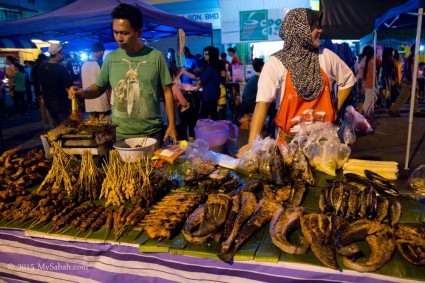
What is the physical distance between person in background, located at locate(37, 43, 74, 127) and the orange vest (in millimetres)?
6090

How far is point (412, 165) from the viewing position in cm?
636

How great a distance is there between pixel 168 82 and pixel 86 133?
3.48 ft

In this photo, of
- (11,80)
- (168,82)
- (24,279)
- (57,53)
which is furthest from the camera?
(11,80)

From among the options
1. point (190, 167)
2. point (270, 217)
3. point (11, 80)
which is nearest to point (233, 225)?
point (270, 217)

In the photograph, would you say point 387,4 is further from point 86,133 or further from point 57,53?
point 86,133

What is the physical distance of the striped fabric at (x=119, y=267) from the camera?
5.18 ft

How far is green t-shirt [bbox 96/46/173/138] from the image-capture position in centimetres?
332

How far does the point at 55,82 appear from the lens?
24.5 ft

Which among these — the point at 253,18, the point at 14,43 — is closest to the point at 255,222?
the point at 14,43

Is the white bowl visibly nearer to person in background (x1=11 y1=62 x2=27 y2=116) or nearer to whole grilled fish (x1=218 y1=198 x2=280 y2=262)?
whole grilled fish (x1=218 y1=198 x2=280 y2=262)

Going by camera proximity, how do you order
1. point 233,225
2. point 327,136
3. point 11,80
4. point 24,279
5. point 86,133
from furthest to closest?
point 11,80 < point 86,133 < point 327,136 < point 24,279 < point 233,225

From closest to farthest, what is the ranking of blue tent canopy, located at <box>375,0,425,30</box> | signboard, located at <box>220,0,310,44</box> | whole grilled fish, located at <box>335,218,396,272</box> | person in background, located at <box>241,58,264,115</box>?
1. whole grilled fish, located at <box>335,218,396,272</box>
2. blue tent canopy, located at <box>375,0,425,30</box>
3. person in background, located at <box>241,58,264,115</box>
4. signboard, located at <box>220,0,310,44</box>

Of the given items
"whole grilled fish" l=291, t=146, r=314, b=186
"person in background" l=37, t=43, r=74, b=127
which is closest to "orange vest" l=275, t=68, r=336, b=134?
"whole grilled fish" l=291, t=146, r=314, b=186

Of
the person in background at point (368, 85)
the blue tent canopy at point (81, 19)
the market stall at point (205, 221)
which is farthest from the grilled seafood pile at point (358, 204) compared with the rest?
the person in background at point (368, 85)
